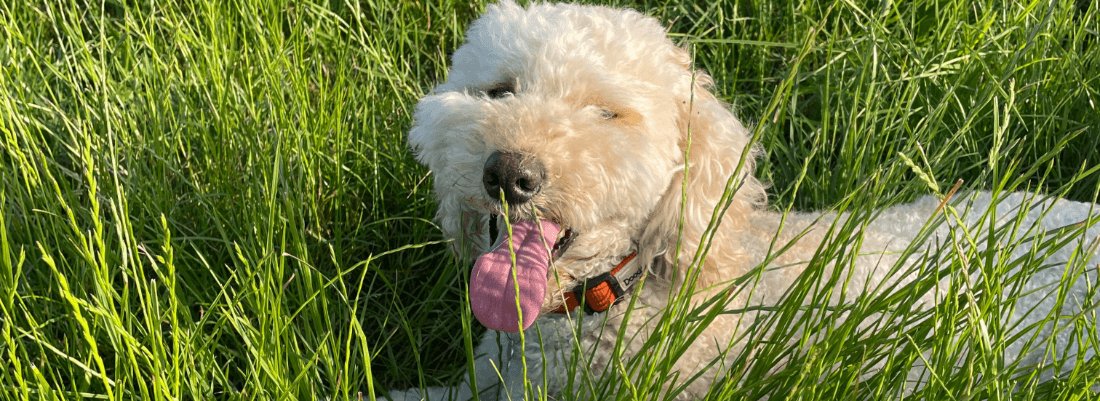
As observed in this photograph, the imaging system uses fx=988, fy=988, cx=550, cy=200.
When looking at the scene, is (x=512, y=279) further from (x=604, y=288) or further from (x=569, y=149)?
(x=569, y=149)

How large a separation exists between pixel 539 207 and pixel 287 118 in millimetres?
1271

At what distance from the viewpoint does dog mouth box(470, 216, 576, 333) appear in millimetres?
2561

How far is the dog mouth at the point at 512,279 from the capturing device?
2561 millimetres

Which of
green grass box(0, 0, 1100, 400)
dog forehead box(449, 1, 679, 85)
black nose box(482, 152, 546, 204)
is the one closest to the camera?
black nose box(482, 152, 546, 204)

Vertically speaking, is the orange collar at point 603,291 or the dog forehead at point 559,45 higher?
the dog forehead at point 559,45

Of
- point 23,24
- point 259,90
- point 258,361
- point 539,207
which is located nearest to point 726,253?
point 539,207

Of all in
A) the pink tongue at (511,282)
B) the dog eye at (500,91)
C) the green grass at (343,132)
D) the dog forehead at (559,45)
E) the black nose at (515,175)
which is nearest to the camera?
the black nose at (515,175)

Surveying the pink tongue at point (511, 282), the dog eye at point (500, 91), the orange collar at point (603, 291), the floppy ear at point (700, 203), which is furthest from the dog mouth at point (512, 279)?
the dog eye at point (500, 91)

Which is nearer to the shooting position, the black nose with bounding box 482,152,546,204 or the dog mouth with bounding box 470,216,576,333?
the black nose with bounding box 482,152,546,204

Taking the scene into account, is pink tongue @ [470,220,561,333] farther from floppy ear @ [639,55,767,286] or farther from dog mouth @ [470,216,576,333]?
floppy ear @ [639,55,767,286]

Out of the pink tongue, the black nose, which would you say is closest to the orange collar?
the pink tongue

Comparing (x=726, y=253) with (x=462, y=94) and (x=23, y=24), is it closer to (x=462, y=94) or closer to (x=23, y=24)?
(x=462, y=94)

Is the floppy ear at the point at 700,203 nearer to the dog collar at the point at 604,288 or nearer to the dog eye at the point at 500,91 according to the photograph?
the dog collar at the point at 604,288

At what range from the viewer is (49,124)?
11.8 feet
